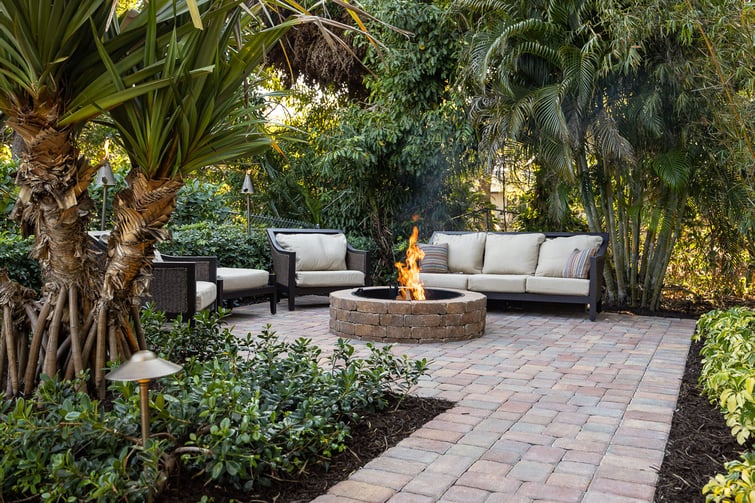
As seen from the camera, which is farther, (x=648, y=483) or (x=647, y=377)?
(x=647, y=377)

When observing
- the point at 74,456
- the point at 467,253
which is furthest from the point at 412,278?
the point at 74,456

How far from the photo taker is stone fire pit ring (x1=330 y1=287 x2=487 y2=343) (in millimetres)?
4953

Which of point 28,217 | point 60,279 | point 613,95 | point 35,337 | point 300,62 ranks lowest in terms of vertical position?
point 35,337

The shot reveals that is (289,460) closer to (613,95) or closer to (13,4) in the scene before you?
(13,4)

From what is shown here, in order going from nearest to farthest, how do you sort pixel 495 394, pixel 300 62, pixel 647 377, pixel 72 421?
pixel 72 421, pixel 495 394, pixel 647 377, pixel 300 62

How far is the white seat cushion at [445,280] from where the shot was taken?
6801mm

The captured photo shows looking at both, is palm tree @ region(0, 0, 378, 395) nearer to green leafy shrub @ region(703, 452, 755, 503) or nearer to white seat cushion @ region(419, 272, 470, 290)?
green leafy shrub @ region(703, 452, 755, 503)

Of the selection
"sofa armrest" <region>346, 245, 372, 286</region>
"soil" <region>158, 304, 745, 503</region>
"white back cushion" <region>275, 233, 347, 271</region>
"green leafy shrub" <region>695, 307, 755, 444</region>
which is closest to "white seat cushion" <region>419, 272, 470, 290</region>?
"sofa armrest" <region>346, 245, 372, 286</region>

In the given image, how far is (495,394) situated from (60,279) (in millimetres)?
2283

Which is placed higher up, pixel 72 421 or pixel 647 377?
pixel 72 421

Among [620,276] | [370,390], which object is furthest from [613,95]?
[370,390]

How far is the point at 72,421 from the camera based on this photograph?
6.34 feet

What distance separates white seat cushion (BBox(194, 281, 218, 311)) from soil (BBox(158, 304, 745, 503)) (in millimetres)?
2383

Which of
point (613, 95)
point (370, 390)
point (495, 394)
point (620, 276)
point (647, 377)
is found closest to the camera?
point (370, 390)
